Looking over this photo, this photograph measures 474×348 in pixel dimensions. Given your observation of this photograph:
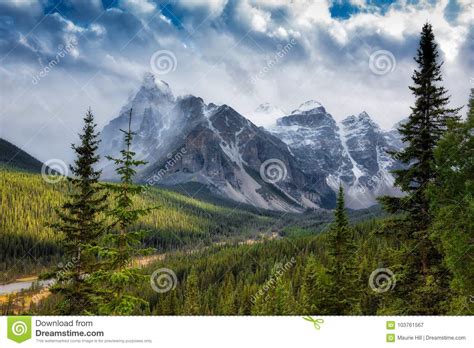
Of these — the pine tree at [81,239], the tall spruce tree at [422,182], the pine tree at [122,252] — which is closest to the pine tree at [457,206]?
the tall spruce tree at [422,182]

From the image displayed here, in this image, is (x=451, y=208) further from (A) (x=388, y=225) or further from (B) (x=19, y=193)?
(B) (x=19, y=193)

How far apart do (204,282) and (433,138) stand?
288ft

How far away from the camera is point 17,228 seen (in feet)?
423

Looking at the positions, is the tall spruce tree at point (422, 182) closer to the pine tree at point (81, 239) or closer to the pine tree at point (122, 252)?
the pine tree at point (122, 252)

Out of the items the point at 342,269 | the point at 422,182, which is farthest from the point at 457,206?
the point at 342,269

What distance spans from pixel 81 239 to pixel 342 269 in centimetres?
→ 1458

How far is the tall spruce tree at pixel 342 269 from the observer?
23.0 meters

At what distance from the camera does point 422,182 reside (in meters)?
15.5

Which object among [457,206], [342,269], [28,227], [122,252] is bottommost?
[342,269]

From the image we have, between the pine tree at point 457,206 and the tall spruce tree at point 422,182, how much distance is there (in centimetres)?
109

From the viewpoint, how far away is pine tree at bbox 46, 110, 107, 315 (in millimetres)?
16000

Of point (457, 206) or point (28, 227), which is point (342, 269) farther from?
point (28, 227)

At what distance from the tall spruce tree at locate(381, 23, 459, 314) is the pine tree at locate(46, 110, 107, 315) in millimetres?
12109
